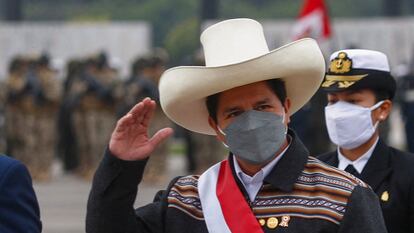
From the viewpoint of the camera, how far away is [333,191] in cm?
423

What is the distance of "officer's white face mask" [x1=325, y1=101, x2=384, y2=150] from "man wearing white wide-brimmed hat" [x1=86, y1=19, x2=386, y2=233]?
5.51 feet

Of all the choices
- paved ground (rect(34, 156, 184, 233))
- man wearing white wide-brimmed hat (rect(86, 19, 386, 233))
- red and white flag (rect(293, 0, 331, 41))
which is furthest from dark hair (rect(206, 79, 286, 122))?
red and white flag (rect(293, 0, 331, 41))

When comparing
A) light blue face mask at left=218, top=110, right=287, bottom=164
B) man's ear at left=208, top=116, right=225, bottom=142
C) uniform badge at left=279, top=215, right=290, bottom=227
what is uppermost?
light blue face mask at left=218, top=110, right=287, bottom=164

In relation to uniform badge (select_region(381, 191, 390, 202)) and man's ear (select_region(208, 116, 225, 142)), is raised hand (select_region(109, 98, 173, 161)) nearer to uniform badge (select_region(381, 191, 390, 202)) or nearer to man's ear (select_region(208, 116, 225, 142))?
man's ear (select_region(208, 116, 225, 142))

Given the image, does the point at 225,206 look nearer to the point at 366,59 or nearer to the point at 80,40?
the point at 366,59

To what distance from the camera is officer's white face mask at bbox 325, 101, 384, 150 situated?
6129 millimetres

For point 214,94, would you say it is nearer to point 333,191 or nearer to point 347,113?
point 333,191

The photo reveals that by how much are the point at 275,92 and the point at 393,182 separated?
1.50 m

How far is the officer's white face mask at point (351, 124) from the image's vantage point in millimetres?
6129

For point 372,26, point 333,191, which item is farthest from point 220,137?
point 372,26

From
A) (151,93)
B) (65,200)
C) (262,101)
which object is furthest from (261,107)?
(151,93)

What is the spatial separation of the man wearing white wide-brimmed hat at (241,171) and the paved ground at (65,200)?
376 inches

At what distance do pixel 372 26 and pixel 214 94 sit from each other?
19.8 metres

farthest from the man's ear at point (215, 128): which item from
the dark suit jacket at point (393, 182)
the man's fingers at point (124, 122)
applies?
the dark suit jacket at point (393, 182)
